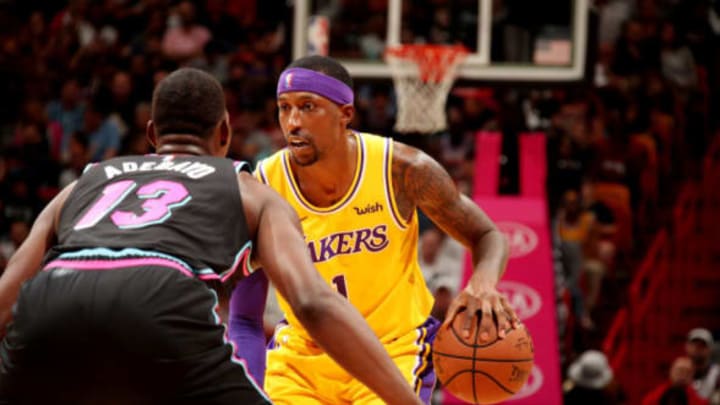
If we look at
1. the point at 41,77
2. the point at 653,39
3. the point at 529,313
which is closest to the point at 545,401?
the point at 529,313

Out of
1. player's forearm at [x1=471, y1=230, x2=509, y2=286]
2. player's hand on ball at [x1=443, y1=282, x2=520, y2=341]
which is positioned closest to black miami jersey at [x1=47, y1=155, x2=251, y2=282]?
player's hand on ball at [x1=443, y1=282, x2=520, y2=341]

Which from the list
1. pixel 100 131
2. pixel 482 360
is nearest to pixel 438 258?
pixel 100 131

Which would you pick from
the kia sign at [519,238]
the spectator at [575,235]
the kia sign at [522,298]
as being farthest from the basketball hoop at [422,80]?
the spectator at [575,235]

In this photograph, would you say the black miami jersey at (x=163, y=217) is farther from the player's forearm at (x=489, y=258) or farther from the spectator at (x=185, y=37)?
the spectator at (x=185, y=37)

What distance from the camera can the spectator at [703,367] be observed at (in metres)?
10.3

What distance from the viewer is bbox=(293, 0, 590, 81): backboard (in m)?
9.88

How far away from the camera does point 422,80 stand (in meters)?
9.66

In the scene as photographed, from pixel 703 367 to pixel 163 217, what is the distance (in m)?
8.06

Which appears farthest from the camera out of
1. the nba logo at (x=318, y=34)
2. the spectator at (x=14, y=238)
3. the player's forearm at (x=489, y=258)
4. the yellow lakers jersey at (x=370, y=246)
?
the spectator at (x=14, y=238)

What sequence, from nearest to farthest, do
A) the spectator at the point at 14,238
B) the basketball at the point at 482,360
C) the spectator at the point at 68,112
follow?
the basketball at the point at 482,360
the spectator at the point at 14,238
the spectator at the point at 68,112

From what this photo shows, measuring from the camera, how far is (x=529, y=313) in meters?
8.95

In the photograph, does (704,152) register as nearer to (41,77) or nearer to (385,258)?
(41,77)

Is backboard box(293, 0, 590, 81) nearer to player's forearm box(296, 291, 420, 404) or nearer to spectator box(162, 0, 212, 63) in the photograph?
spectator box(162, 0, 212, 63)

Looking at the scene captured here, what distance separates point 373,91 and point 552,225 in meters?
2.50
